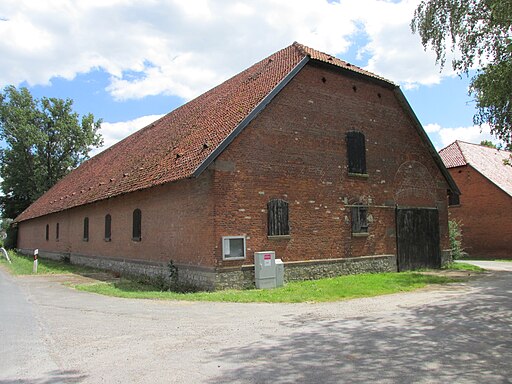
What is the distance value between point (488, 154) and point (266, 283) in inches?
1110

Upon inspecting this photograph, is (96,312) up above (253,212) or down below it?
below

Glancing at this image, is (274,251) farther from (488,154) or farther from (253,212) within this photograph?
(488,154)

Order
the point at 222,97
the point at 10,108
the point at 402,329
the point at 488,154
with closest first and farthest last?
the point at 402,329 → the point at 222,97 → the point at 488,154 → the point at 10,108

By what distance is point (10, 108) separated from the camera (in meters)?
44.0

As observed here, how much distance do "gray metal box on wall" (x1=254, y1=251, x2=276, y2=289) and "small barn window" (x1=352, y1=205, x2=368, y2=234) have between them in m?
4.39

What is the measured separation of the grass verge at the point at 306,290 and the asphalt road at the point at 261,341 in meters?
0.73

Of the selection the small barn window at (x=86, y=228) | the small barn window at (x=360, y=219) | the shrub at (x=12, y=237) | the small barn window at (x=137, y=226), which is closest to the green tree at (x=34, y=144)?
the shrub at (x=12, y=237)

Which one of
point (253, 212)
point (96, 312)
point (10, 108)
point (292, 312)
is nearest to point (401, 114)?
point (253, 212)

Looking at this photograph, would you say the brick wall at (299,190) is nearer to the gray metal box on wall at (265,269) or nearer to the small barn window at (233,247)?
the small barn window at (233,247)

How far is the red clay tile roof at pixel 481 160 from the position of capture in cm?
3000

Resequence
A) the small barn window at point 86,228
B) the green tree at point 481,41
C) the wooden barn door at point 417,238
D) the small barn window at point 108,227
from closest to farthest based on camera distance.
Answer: the green tree at point 481,41, the wooden barn door at point 417,238, the small barn window at point 108,227, the small barn window at point 86,228

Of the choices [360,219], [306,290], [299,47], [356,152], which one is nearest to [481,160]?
[356,152]

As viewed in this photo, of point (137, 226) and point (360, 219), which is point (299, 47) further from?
point (137, 226)

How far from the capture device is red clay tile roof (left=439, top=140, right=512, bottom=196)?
30.0 m
